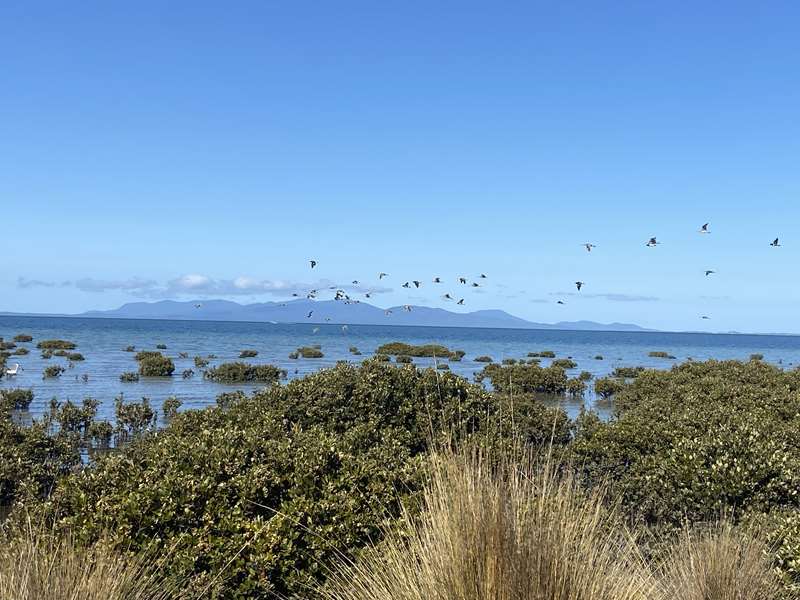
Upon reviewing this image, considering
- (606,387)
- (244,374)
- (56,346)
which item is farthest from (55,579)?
(56,346)

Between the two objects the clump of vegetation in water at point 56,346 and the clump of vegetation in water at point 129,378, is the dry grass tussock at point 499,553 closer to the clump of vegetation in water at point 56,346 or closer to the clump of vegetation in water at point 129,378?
the clump of vegetation in water at point 129,378

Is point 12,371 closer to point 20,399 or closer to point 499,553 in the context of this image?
point 20,399

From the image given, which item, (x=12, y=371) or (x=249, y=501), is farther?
(x=12, y=371)

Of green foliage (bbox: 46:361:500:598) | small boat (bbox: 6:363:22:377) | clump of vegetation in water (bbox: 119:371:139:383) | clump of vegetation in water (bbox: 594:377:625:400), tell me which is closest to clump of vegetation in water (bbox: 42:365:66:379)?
small boat (bbox: 6:363:22:377)

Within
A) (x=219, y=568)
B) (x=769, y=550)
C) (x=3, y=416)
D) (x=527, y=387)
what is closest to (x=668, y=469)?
(x=769, y=550)

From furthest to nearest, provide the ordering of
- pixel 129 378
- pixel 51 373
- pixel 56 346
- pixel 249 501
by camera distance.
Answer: pixel 56 346
pixel 51 373
pixel 129 378
pixel 249 501

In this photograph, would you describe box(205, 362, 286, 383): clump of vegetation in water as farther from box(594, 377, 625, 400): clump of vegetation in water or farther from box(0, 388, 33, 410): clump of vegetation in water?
box(594, 377, 625, 400): clump of vegetation in water

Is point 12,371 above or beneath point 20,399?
above

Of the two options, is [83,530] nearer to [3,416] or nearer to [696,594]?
[696,594]

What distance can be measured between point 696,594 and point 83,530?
6408 mm

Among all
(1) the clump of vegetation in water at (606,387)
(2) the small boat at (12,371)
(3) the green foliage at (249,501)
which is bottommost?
(1) the clump of vegetation in water at (606,387)

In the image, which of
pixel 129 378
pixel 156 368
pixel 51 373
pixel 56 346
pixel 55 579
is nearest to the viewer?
pixel 55 579

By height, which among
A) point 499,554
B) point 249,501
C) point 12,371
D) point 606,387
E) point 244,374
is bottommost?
point 606,387

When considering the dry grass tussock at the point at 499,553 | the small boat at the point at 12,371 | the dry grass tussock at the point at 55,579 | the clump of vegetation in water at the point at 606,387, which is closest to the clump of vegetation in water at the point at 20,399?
the small boat at the point at 12,371
